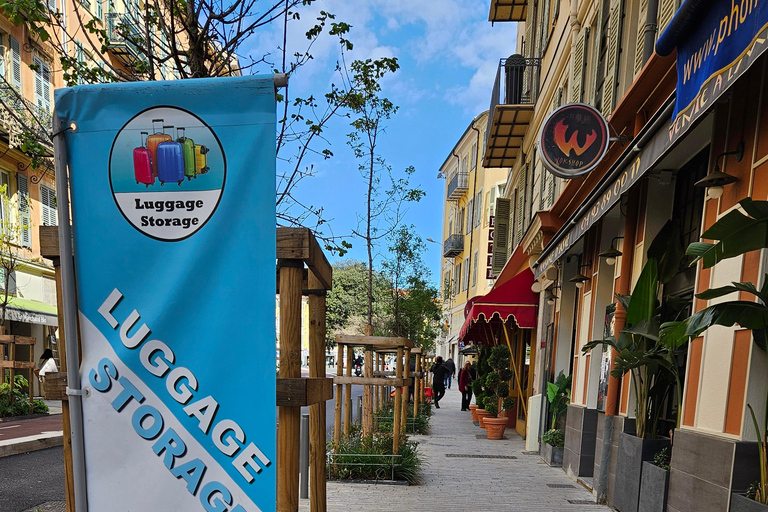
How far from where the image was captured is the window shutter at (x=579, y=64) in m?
11.3

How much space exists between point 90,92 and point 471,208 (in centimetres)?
4032

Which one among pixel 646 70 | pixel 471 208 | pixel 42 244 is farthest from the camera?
pixel 471 208

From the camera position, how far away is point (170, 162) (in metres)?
2.38

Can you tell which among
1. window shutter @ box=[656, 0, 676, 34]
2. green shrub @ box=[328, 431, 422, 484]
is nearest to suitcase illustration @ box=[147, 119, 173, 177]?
window shutter @ box=[656, 0, 676, 34]

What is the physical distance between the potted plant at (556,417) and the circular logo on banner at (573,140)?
4.22m

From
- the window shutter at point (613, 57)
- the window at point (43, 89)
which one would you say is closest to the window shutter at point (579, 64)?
the window shutter at point (613, 57)

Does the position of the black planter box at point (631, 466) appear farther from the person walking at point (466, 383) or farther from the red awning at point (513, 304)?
the person walking at point (466, 383)

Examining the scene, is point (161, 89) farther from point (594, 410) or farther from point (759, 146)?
point (594, 410)

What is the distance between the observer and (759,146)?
452 centimetres

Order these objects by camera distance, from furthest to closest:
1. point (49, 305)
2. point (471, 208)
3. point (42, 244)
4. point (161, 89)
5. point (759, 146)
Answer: point (471, 208), point (49, 305), point (759, 146), point (42, 244), point (161, 89)

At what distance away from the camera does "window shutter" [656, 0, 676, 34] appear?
22.3 feet

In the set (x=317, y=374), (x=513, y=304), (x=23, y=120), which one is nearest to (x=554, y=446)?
(x=513, y=304)

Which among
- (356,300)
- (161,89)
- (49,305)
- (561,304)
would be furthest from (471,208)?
(161,89)

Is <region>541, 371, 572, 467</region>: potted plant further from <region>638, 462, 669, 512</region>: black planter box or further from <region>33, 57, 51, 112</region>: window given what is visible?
<region>33, 57, 51, 112</region>: window
